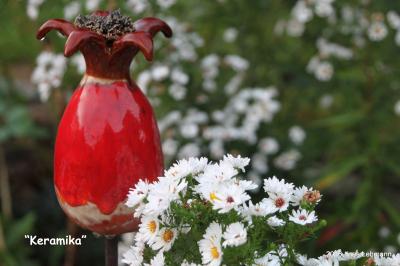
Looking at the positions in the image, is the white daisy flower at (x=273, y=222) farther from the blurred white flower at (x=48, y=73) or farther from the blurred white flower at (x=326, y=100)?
the blurred white flower at (x=326, y=100)

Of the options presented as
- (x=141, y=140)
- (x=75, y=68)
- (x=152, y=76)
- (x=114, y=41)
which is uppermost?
(x=75, y=68)

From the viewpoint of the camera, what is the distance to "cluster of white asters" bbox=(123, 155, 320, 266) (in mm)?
1087

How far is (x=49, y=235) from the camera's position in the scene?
294 cm

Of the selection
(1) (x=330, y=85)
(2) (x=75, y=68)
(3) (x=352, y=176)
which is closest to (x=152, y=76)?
(2) (x=75, y=68)

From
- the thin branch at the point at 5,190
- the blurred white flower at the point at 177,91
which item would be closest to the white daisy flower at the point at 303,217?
the blurred white flower at the point at 177,91

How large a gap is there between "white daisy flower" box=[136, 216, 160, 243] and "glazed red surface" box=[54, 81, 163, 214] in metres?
0.22

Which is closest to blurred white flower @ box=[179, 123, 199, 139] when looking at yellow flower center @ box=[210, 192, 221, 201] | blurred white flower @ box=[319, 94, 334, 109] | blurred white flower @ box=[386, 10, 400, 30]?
blurred white flower @ box=[319, 94, 334, 109]

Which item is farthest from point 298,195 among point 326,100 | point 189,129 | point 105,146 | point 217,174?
point 326,100

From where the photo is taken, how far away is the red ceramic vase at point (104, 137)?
1.36 metres

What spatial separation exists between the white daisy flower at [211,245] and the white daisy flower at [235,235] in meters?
0.01

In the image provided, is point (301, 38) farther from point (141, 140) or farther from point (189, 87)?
point (141, 140)

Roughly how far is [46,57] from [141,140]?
1099 millimetres

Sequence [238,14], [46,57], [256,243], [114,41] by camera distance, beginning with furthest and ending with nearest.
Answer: [238,14] → [46,57] → [114,41] → [256,243]

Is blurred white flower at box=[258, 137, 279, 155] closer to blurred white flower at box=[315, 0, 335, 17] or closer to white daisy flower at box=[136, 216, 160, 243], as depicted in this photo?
blurred white flower at box=[315, 0, 335, 17]
